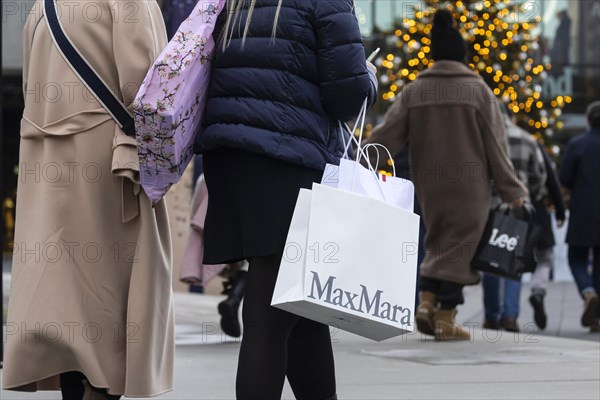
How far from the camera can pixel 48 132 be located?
4371 millimetres

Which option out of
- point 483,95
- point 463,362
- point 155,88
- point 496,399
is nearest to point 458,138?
point 483,95

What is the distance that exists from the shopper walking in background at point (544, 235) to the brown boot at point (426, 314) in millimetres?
2133

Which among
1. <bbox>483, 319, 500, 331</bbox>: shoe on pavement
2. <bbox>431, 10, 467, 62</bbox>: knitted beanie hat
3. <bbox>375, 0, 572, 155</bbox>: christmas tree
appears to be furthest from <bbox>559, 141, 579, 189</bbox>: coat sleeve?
<bbox>375, 0, 572, 155</bbox>: christmas tree

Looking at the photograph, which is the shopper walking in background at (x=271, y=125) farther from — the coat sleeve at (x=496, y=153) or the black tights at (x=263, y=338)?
the coat sleeve at (x=496, y=153)

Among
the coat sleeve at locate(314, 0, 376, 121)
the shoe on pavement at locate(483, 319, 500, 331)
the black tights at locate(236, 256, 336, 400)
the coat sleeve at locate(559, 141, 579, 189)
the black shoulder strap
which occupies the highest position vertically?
the coat sleeve at locate(314, 0, 376, 121)

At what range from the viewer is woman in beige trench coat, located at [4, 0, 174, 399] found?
427 cm

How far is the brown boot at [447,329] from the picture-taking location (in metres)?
7.50

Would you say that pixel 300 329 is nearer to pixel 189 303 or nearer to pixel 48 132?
pixel 48 132

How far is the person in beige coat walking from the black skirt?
12.9 ft

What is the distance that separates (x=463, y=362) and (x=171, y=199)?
6944 millimetres

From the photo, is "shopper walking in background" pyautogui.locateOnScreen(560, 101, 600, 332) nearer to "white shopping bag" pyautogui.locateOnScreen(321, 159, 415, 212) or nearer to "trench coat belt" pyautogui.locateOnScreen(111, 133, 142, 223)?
"trench coat belt" pyautogui.locateOnScreen(111, 133, 142, 223)

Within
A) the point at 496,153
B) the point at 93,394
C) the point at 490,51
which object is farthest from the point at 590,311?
the point at 490,51

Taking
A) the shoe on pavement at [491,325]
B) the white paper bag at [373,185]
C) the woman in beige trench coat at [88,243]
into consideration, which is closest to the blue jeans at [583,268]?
the shoe on pavement at [491,325]

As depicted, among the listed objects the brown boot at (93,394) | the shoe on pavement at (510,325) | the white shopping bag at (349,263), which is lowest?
the shoe on pavement at (510,325)
